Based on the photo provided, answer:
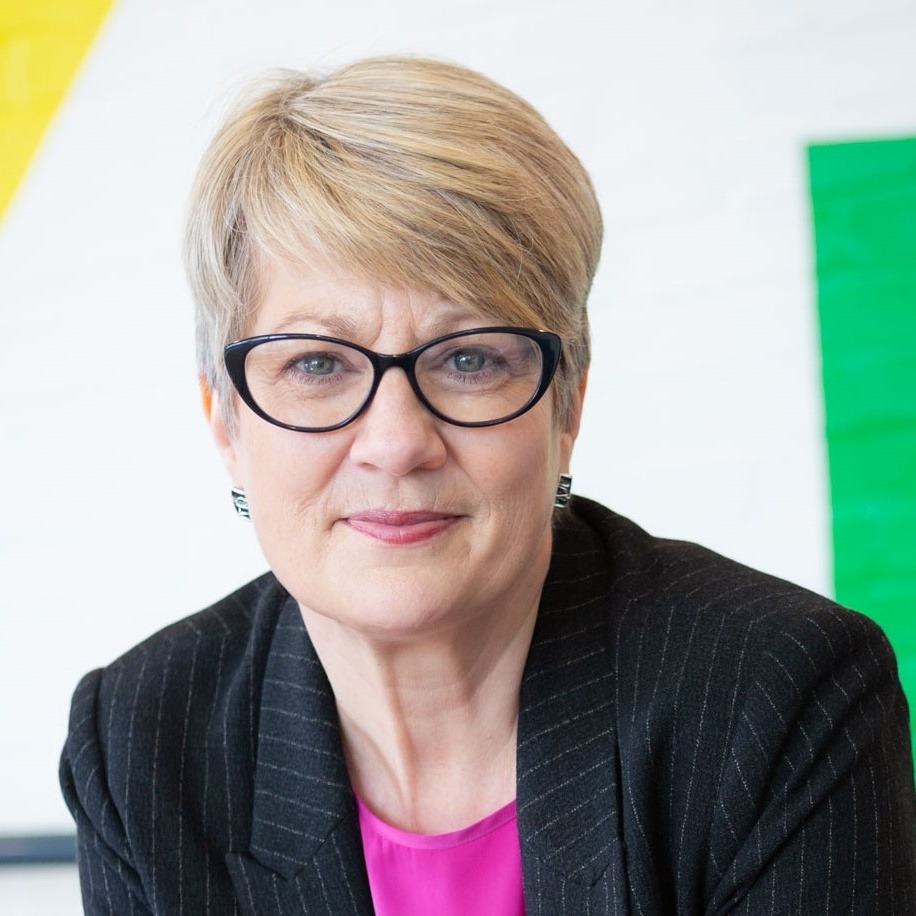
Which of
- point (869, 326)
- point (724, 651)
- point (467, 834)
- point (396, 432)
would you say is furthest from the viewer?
point (869, 326)

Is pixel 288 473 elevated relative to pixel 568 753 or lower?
elevated

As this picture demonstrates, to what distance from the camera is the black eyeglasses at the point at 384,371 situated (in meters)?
1.24

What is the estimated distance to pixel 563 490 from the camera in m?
1.48

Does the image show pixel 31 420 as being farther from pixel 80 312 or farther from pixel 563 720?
pixel 563 720

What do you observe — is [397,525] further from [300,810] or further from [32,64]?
[32,64]

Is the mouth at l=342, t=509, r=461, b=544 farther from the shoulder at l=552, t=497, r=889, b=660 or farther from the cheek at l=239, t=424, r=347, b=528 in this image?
the shoulder at l=552, t=497, r=889, b=660

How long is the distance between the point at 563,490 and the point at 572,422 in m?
0.08

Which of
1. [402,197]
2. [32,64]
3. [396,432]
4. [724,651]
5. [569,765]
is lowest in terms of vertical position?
[569,765]

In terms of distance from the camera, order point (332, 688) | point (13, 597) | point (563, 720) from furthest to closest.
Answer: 1. point (13, 597)
2. point (332, 688)
3. point (563, 720)

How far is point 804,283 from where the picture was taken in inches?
85.2

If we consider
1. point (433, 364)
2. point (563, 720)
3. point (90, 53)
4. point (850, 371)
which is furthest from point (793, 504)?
point (90, 53)

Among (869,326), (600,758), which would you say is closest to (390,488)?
(600,758)

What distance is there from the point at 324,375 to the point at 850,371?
1.20m

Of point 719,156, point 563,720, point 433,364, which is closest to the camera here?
point 433,364
